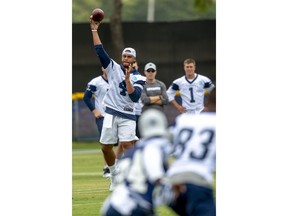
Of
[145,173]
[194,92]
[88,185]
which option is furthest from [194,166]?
[194,92]

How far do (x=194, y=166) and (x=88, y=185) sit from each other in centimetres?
744

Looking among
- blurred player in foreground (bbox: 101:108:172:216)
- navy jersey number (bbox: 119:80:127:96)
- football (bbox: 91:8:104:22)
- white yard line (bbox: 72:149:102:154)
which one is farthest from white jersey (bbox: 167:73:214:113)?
blurred player in foreground (bbox: 101:108:172:216)

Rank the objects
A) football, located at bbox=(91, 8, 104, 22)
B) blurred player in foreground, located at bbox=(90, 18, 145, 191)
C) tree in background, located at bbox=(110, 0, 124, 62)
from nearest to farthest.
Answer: football, located at bbox=(91, 8, 104, 22)
blurred player in foreground, located at bbox=(90, 18, 145, 191)
tree in background, located at bbox=(110, 0, 124, 62)

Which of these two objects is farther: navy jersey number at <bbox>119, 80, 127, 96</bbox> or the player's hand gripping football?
navy jersey number at <bbox>119, 80, 127, 96</bbox>

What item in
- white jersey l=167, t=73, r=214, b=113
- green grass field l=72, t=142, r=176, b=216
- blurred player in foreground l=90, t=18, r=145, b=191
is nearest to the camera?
green grass field l=72, t=142, r=176, b=216

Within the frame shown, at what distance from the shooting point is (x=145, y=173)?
29.3 feet

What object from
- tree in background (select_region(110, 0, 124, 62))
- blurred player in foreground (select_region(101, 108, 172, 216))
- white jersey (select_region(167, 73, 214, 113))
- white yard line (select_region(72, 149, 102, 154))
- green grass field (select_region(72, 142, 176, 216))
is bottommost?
white yard line (select_region(72, 149, 102, 154))

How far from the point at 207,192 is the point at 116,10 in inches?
922

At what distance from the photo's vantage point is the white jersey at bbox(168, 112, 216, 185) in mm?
9344

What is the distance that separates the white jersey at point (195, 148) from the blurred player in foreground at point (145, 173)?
0.31 metres

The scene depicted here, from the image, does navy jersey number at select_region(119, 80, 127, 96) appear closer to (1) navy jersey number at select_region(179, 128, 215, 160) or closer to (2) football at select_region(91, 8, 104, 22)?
(2) football at select_region(91, 8, 104, 22)
